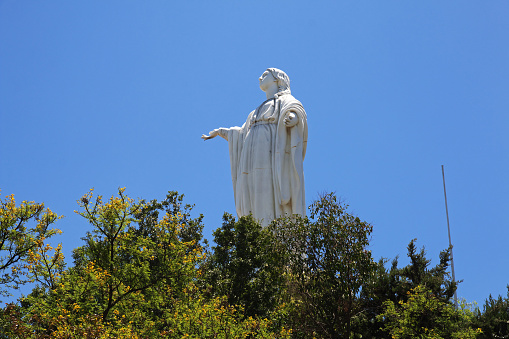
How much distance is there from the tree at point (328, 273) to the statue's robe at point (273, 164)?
5942mm

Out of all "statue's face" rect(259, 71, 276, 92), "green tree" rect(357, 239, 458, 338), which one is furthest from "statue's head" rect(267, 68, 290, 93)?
"green tree" rect(357, 239, 458, 338)

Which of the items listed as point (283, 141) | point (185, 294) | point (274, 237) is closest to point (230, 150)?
point (283, 141)

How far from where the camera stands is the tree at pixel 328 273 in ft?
47.9

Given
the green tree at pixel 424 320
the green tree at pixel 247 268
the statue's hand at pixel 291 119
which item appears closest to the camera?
the green tree at pixel 424 320

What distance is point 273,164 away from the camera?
2181 centimetres

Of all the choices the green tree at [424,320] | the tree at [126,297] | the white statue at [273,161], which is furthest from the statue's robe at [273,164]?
the tree at [126,297]

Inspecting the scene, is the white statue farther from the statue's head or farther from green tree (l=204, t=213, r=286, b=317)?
green tree (l=204, t=213, r=286, b=317)

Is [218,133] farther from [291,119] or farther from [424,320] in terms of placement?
[424,320]

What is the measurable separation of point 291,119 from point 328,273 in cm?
769

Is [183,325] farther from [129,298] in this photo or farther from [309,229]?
[309,229]

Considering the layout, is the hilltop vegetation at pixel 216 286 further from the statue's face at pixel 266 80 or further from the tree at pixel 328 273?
the statue's face at pixel 266 80

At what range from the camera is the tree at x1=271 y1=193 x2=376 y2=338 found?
14.6 meters

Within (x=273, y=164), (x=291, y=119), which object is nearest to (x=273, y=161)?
(x=273, y=164)

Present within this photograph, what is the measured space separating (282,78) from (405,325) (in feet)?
33.3
